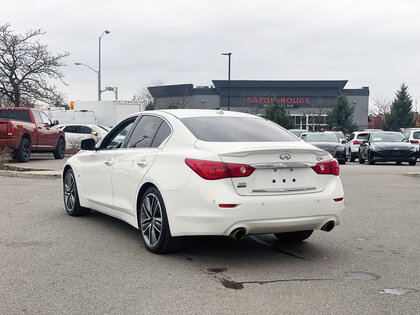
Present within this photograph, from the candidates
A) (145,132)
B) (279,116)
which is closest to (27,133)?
(145,132)

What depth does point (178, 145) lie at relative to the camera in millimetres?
5902

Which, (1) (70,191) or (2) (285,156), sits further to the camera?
(1) (70,191)

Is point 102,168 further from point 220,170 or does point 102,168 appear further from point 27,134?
point 27,134

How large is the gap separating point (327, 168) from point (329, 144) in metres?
17.8

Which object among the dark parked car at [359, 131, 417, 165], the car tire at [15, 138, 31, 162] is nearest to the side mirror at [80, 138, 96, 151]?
the car tire at [15, 138, 31, 162]

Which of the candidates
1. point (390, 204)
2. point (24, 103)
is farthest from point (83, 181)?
point (24, 103)

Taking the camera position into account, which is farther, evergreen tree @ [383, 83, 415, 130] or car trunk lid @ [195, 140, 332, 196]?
evergreen tree @ [383, 83, 415, 130]

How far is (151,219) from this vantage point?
237 inches

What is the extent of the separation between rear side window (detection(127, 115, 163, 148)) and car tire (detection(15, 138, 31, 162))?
13.1 metres

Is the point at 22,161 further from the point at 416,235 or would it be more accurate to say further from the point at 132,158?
the point at 416,235

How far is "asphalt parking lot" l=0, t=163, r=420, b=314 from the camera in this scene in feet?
14.3

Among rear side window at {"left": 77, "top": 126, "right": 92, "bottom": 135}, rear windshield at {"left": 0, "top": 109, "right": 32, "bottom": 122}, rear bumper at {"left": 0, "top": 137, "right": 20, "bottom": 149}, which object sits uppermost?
rear windshield at {"left": 0, "top": 109, "right": 32, "bottom": 122}

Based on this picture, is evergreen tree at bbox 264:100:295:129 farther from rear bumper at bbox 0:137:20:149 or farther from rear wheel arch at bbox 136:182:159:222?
rear wheel arch at bbox 136:182:159:222

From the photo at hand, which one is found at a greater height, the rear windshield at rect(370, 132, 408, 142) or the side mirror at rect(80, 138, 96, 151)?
the side mirror at rect(80, 138, 96, 151)
